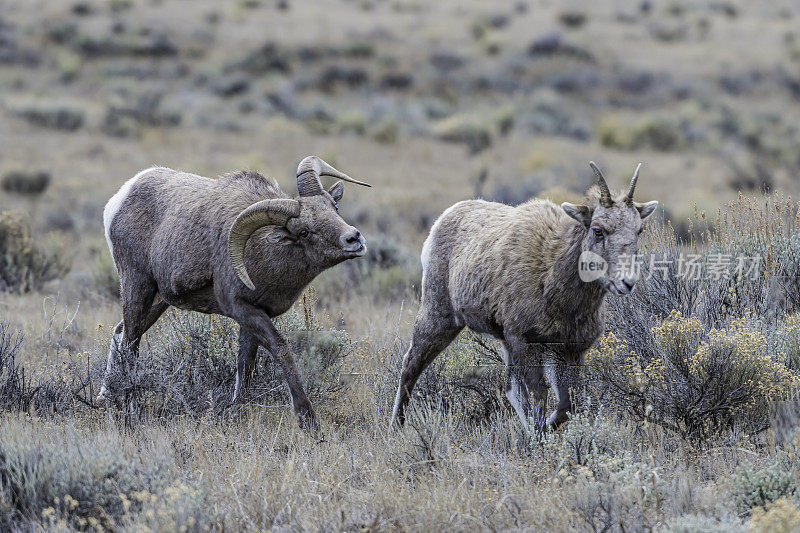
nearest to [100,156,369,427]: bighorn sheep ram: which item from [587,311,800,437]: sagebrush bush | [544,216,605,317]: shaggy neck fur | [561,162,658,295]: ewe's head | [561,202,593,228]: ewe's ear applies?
[544,216,605,317]: shaggy neck fur

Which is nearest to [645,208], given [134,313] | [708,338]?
[708,338]

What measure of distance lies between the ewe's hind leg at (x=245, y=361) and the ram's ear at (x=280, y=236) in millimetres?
911

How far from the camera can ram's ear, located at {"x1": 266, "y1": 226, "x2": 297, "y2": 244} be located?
21.3 feet

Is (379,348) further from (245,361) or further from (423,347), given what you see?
(245,361)

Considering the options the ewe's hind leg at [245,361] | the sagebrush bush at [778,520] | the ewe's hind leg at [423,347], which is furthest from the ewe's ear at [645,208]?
the ewe's hind leg at [245,361]

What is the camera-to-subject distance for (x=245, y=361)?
704 cm

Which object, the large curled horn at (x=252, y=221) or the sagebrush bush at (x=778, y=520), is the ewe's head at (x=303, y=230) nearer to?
the large curled horn at (x=252, y=221)

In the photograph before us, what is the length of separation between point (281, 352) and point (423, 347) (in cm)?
124

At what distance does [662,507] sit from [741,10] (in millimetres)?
49157

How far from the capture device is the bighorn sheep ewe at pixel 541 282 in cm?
581

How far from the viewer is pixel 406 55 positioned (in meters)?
37.7

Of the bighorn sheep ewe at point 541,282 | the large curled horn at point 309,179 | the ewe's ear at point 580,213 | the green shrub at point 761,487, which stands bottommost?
the green shrub at point 761,487

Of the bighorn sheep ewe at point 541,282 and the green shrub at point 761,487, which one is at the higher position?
the bighorn sheep ewe at point 541,282

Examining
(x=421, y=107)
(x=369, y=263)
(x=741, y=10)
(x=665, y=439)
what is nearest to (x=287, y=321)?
(x=665, y=439)
